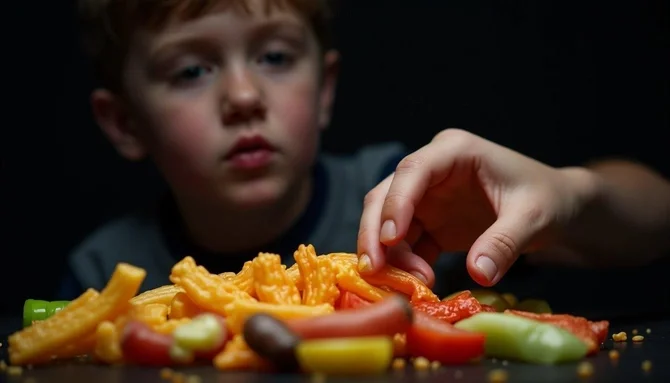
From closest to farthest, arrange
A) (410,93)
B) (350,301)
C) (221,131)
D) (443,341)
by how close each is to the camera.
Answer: (443,341)
(350,301)
(221,131)
(410,93)

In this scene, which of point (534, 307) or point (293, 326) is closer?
point (293, 326)

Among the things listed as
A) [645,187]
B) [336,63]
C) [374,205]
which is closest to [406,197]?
[374,205]

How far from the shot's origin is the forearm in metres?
1.36

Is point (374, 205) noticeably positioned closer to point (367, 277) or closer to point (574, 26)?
point (367, 277)

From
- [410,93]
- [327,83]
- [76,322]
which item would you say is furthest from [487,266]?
[410,93]

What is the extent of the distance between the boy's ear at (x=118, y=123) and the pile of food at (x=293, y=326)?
0.91 m

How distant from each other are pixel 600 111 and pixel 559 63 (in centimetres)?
16

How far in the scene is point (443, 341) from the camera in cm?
87

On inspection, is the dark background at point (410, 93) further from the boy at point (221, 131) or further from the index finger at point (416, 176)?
the index finger at point (416, 176)

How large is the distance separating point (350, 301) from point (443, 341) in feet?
0.45

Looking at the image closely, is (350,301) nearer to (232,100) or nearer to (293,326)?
(293,326)

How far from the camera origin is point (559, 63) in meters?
2.29

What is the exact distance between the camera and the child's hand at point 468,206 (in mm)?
1031

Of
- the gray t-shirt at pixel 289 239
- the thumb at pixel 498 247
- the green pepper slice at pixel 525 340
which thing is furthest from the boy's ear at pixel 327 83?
the green pepper slice at pixel 525 340
